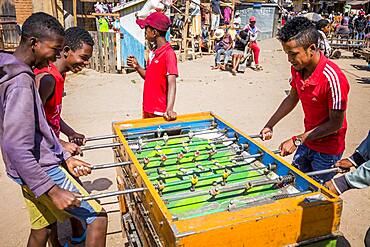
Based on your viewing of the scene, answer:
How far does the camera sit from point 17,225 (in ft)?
12.4

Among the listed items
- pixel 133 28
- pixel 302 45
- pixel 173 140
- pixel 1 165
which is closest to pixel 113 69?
pixel 133 28

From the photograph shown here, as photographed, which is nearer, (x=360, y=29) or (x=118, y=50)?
(x=118, y=50)

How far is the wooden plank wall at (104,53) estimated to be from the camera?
10.5 m

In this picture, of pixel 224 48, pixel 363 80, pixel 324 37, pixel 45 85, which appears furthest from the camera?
A: pixel 224 48

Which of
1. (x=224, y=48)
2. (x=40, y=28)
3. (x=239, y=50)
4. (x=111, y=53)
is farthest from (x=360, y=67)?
(x=40, y=28)

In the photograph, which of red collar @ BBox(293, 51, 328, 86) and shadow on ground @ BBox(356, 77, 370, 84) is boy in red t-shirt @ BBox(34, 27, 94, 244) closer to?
red collar @ BBox(293, 51, 328, 86)

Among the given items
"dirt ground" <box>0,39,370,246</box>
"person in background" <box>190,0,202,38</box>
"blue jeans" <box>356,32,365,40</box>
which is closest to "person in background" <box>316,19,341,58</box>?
"dirt ground" <box>0,39,370,246</box>

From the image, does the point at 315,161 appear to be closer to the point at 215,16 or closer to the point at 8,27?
the point at 8,27

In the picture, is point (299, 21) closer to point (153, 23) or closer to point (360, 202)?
point (153, 23)

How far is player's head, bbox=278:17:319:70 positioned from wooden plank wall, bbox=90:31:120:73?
8.37 metres

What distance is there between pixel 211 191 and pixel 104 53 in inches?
369

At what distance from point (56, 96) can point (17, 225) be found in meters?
1.85

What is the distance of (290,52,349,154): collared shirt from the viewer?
2.70 m

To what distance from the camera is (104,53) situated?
10758 mm
